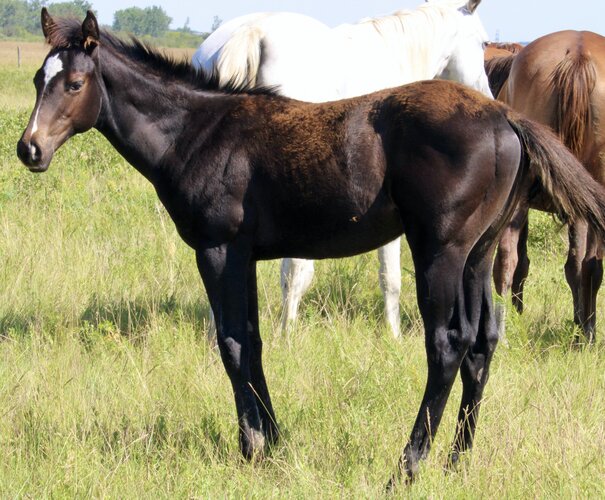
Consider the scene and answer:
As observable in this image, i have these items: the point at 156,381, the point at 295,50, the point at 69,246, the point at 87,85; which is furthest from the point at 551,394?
the point at 69,246

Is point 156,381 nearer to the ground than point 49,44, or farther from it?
nearer to the ground

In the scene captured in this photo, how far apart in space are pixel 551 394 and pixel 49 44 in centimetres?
284

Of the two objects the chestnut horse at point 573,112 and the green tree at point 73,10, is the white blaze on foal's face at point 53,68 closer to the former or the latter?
the green tree at point 73,10

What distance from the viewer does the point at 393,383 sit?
419 centimetres

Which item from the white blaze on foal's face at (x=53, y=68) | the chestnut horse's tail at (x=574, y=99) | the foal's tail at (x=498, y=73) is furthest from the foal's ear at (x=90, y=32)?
the foal's tail at (x=498, y=73)

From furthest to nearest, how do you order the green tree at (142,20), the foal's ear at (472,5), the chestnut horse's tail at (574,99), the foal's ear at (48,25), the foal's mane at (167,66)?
1. the green tree at (142,20)
2. the foal's ear at (472,5)
3. the chestnut horse's tail at (574,99)
4. the foal's mane at (167,66)
5. the foal's ear at (48,25)

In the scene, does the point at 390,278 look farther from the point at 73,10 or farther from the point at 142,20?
the point at 142,20

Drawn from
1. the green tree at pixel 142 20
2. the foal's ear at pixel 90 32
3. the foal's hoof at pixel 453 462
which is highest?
the green tree at pixel 142 20

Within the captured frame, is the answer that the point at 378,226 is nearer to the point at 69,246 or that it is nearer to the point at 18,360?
the point at 18,360

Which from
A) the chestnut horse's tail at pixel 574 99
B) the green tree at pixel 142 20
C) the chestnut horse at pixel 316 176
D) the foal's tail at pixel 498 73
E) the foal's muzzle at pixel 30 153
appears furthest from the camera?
the green tree at pixel 142 20

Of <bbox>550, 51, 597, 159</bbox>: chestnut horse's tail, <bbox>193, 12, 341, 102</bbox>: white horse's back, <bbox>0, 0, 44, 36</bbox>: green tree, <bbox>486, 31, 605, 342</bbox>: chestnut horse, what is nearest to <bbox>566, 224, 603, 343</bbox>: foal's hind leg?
<bbox>486, 31, 605, 342</bbox>: chestnut horse

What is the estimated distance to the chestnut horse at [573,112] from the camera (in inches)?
215

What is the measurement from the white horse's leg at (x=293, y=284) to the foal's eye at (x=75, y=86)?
195 centimetres

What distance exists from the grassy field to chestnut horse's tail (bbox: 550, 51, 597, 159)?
3.28ft
